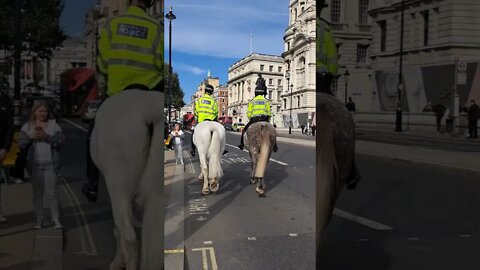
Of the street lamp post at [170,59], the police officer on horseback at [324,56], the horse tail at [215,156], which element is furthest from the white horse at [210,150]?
the police officer on horseback at [324,56]

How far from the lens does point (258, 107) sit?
60.4 inches

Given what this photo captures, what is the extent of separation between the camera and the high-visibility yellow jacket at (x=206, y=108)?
1494 mm

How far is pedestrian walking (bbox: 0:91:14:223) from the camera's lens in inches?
46.3

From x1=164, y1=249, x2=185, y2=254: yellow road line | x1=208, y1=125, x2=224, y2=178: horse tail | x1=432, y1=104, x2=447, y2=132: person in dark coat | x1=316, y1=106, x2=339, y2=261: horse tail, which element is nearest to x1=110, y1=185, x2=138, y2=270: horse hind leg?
x1=164, y1=249, x2=185, y2=254: yellow road line

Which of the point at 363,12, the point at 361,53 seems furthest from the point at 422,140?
the point at 363,12

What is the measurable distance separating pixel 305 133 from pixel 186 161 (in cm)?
38

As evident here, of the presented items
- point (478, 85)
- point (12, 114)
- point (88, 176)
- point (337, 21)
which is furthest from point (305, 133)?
point (12, 114)

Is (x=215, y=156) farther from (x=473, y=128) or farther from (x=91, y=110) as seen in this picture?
(x=473, y=128)

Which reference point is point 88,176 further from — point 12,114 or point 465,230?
point 465,230

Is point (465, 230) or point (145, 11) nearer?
point (145, 11)

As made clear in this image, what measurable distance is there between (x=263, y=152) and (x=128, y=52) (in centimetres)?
59

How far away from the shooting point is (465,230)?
1.60 m

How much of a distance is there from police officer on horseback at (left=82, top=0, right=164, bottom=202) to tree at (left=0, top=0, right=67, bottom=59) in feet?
0.61

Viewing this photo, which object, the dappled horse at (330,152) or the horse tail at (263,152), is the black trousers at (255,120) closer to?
the horse tail at (263,152)
